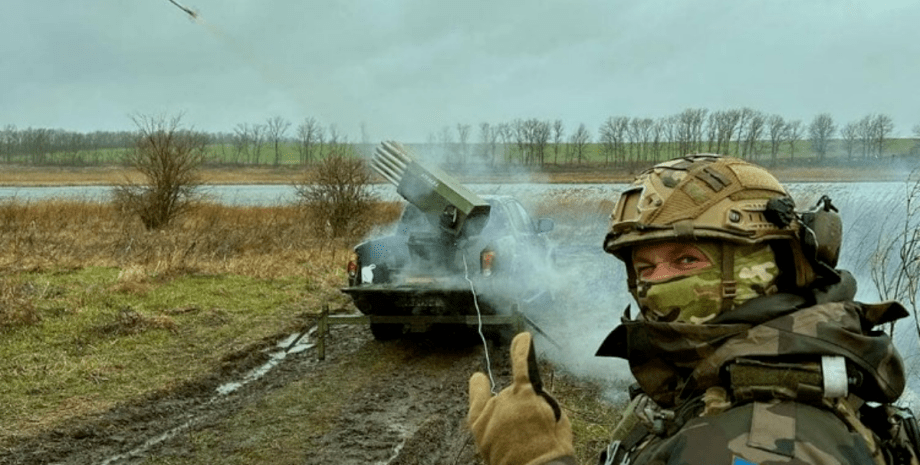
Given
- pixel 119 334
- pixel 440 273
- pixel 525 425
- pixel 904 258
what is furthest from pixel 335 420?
pixel 525 425

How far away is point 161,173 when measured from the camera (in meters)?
22.5

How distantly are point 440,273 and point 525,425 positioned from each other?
7.00 meters

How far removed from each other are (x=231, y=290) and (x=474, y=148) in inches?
188

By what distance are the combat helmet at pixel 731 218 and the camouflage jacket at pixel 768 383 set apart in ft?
0.46

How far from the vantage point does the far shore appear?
43.8ft

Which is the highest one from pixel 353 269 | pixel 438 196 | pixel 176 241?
pixel 438 196

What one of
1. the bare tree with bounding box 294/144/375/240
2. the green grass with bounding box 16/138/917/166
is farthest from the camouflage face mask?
the bare tree with bounding box 294/144/375/240

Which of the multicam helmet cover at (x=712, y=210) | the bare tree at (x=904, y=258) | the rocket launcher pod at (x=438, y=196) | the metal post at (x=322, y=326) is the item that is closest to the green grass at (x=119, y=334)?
the metal post at (x=322, y=326)

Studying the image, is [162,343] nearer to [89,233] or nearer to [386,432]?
[386,432]

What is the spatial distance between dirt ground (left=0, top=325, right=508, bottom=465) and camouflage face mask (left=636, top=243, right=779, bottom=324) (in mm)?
4199

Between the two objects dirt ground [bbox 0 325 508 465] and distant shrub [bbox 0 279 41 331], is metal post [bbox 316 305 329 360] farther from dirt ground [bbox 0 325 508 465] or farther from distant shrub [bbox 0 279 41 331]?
distant shrub [bbox 0 279 41 331]

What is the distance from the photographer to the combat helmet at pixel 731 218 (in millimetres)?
1974

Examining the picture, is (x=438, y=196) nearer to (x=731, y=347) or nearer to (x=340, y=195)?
(x=731, y=347)

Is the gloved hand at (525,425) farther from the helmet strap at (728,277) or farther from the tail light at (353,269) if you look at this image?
the tail light at (353,269)
